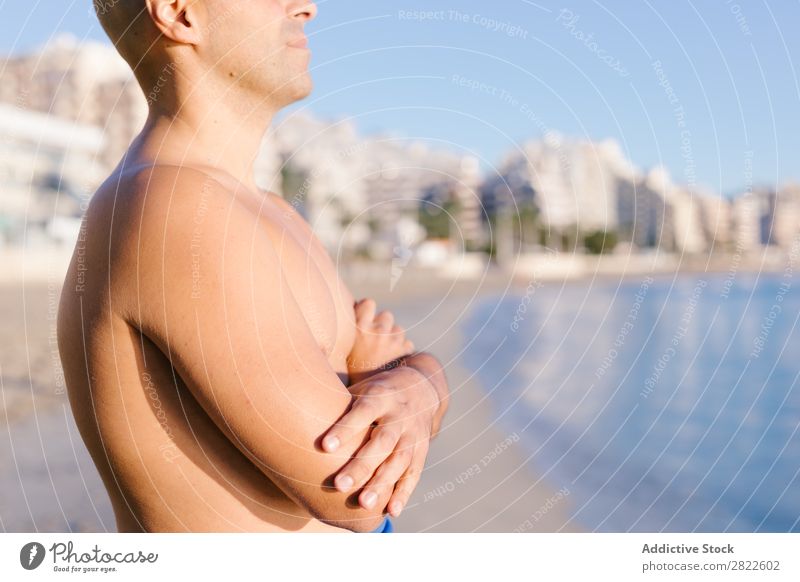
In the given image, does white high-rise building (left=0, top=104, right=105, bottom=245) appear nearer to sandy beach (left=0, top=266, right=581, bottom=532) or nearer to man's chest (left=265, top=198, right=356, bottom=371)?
sandy beach (left=0, top=266, right=581, bottom=532)

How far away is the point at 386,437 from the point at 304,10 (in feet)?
2.72

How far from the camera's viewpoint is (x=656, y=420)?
13203 millimetres

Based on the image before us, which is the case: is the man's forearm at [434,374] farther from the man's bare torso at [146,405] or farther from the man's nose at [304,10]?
the man's nose at [304,10]

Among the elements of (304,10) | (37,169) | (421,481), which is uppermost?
(304,10)

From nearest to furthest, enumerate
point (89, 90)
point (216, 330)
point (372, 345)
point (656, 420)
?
point (216, 330) → point (372, 345) → point (656, 420) → point (89, 90)

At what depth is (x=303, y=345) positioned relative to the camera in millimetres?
1130

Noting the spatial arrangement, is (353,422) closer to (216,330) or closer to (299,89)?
(216,330)

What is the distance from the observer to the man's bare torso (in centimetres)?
117

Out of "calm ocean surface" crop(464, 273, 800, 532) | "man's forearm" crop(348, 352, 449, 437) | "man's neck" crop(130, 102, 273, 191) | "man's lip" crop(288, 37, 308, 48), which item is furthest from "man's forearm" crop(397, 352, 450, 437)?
"calm ocean surface" crop(464, 273, 800, 532)

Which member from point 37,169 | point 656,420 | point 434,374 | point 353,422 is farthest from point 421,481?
point 37,169

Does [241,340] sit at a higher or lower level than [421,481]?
higher

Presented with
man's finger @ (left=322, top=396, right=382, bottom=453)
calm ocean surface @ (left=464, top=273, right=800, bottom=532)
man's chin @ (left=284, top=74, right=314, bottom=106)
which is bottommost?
calm ocean surface @ (left=464, top=273, right=800, bottom=532)
